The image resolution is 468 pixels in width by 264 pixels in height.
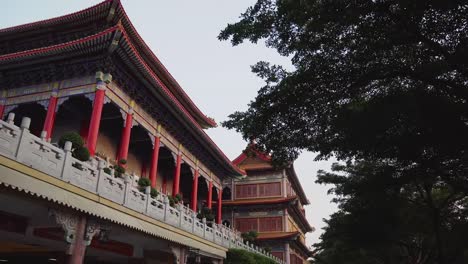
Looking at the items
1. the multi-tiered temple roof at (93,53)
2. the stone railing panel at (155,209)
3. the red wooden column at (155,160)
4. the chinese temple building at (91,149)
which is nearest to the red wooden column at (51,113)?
the chinese temple building at (91,149)

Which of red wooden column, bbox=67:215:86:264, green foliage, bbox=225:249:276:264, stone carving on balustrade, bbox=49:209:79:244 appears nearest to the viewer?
stone carving on balustrade, bbox=49:209:79:244

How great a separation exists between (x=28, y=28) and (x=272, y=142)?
44.3ft

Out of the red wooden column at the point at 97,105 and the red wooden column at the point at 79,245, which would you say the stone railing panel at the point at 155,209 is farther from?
the red wooden column at the point at 97,105

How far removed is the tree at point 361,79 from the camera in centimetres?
616

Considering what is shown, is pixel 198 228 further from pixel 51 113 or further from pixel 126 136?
pixel 51 113

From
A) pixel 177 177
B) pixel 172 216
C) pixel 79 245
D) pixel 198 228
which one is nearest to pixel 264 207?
pixel 177 177

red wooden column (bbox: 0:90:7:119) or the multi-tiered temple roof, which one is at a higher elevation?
the multi-tiered temple roof

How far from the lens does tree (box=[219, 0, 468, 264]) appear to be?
6.16 metres

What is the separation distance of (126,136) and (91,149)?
Answer: 8.48 ft

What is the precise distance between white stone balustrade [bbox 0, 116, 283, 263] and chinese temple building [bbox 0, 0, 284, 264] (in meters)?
0.02

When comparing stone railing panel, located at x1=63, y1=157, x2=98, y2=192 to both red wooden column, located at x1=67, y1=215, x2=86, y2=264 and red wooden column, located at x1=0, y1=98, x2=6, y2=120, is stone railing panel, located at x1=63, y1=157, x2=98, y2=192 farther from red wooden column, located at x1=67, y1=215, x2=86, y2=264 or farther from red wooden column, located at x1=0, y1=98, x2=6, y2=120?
red wooden column, located at x1=0, y1=98, x2=6, y2=120

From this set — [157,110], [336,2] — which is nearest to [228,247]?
[157,110]

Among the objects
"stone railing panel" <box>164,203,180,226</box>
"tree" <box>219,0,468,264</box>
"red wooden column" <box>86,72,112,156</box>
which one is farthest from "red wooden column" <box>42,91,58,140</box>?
"tree" <box>219,0,468,264</box>

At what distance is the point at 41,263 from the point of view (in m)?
12.2
